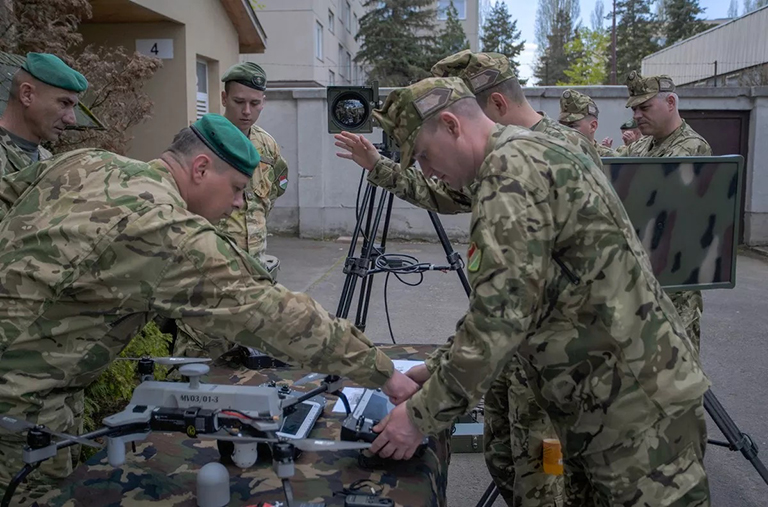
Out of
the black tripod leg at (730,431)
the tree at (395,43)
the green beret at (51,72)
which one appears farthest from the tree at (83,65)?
the tree at (395,43)

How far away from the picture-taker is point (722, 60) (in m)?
18.5

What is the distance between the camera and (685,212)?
9.04ft

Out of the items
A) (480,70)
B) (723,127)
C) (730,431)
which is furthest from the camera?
(723,127)

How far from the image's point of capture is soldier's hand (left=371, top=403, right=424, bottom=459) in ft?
5.52

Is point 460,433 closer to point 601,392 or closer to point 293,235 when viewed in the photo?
point 601,392

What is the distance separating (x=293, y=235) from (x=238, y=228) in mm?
7208

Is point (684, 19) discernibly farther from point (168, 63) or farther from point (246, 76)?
point (246, 76)

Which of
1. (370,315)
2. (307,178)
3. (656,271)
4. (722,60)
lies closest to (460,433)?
(656,271)

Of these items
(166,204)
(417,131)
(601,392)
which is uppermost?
(417,131)

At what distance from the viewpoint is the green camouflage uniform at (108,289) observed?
1.53m

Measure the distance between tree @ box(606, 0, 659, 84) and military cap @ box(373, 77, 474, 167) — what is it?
125 feet

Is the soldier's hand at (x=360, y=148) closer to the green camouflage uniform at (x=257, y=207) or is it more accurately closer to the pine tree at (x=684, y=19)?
the green camouflage uniform at (x=257, y=207)

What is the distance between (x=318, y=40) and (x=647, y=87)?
76.5ft

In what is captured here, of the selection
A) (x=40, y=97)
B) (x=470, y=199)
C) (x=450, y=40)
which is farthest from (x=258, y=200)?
(x=450, y=40)
